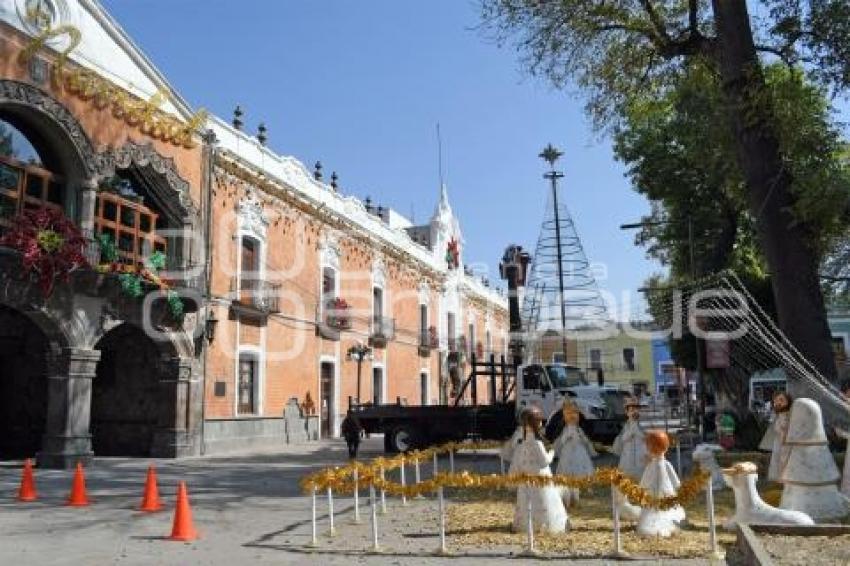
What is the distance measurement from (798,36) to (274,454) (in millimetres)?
15603

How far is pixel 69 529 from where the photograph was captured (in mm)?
9539

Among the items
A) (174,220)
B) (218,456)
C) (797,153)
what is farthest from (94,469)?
(797,153)

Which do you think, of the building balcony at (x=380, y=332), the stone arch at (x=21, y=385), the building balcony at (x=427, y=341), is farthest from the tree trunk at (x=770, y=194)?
the building balcony at (x=427, y=341)

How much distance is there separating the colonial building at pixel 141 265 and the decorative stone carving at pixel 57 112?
0.12 feet

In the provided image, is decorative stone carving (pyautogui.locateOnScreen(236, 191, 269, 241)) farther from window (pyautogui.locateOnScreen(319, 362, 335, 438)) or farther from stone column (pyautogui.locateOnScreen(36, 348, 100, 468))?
stone column (pyautogui.locateOnScreen(36, 348, 100, 468))

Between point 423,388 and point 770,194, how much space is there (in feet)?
82.5

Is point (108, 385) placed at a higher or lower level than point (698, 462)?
higher

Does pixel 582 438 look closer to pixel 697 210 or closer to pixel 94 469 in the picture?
pixel 94 469

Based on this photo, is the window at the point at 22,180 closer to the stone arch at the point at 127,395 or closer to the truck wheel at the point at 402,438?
the stone arch at the point at 127,395

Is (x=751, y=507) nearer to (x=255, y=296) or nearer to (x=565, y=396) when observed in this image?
(x=565, y=396)

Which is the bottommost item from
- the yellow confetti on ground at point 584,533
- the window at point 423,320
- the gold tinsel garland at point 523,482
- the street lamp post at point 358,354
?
the yellow confetti on ground at point 584,533

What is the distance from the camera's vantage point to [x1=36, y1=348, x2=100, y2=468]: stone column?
16875 mm

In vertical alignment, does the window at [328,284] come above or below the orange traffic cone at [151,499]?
above

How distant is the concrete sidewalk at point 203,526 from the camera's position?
308 inches
